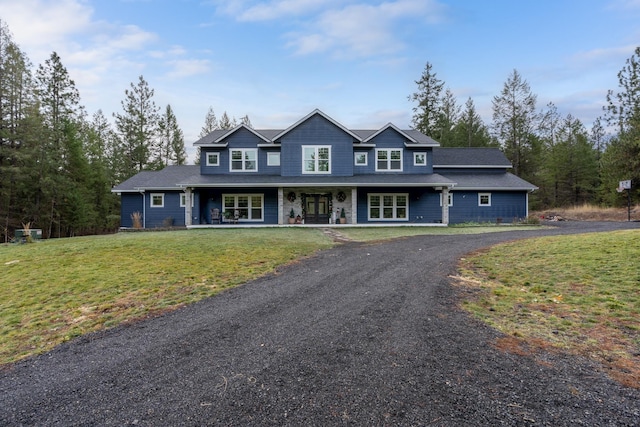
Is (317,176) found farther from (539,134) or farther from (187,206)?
(539,134)

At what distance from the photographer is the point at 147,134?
36656 millimetres

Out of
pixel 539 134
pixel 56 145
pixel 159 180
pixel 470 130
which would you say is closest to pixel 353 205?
pixel 159 180

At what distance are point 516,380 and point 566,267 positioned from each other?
19.6 feet

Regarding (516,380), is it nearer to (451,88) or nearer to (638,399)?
(638,399)

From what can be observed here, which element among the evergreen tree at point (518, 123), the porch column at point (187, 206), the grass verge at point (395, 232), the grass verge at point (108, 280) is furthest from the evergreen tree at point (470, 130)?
the grass verge at point (108, 280)

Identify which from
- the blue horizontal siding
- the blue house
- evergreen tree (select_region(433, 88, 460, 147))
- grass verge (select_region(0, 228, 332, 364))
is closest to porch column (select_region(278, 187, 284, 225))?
the blue house

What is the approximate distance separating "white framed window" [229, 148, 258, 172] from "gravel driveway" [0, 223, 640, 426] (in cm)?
1812

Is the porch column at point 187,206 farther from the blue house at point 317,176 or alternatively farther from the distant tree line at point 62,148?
the distant tree line at point 62,148

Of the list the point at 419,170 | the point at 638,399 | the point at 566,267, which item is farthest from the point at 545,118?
the point at 638,399

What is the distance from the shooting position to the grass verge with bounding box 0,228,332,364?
4711 millimetres

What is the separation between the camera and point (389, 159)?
22719 millimetres

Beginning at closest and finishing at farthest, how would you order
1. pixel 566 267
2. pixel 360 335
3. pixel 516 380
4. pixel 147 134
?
pixel 516 380 → pixel 360 335 → pixel 566 267 → pixel 147 134

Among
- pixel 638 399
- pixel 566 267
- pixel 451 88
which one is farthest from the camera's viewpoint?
pixel 451 88

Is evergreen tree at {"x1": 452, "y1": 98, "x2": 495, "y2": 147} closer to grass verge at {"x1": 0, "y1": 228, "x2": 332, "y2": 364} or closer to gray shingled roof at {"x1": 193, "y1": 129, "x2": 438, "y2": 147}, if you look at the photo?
gray shingled roof at {"x1": 193, "y1": 129, "x2": 438, "y2": 147}
